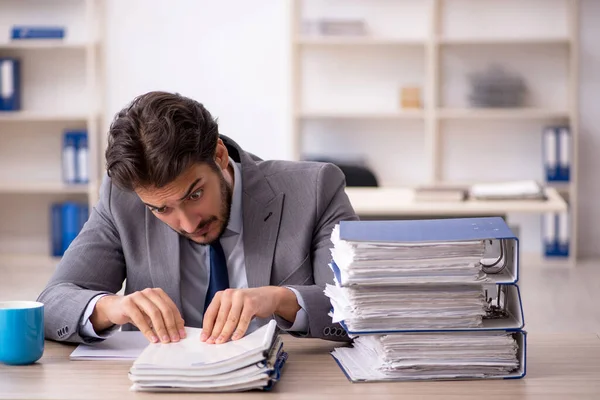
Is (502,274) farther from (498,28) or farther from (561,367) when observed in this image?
(498,28)

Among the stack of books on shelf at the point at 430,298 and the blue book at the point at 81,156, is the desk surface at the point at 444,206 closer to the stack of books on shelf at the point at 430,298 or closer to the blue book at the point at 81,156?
the stack of books on shelf at the point at 430,298

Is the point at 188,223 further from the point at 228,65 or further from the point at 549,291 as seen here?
the point at 228,65

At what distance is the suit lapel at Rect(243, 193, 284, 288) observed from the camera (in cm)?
203

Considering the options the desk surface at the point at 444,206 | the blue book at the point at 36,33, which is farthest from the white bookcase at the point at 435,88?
the desk surface at the point at 444,206

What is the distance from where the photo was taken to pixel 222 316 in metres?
1.59

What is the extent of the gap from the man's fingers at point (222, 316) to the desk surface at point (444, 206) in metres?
2.15

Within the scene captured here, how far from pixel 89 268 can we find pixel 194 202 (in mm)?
325

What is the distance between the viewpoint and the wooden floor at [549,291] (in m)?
4.34

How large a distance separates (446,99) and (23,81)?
2.91 meters

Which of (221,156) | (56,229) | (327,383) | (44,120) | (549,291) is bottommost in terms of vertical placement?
(549,291)

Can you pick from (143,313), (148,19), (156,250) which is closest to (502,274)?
(143,313)

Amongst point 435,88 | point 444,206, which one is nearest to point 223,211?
point 444,206

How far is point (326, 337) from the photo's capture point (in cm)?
177

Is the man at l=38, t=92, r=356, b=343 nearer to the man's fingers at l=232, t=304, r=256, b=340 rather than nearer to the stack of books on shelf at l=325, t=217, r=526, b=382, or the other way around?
the man's fingers at l=232, t=304, r=256, b=340
